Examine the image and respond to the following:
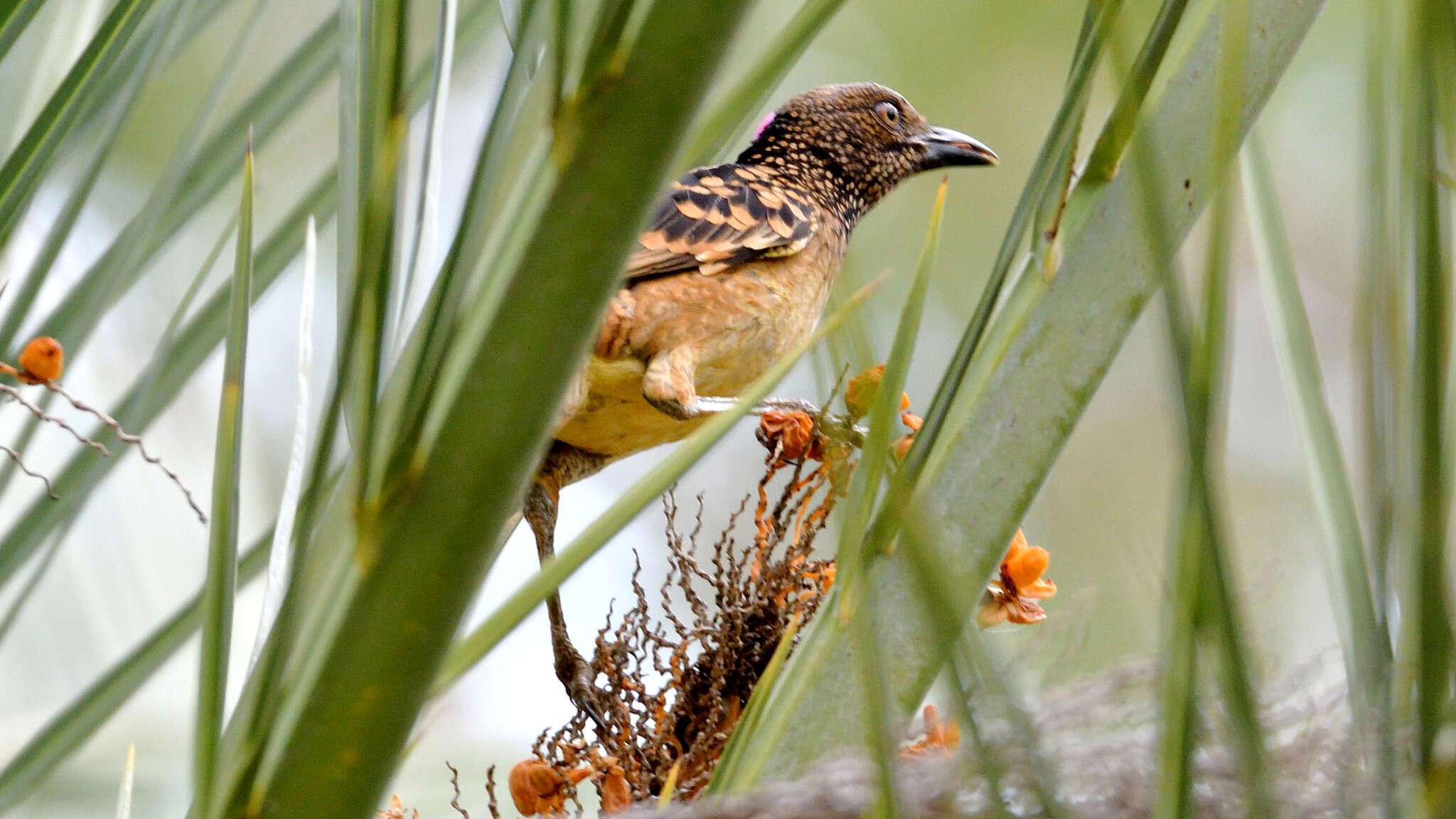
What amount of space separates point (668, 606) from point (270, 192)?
1.91 meters

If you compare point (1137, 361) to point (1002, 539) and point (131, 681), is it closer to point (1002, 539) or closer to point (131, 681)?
point (1002, 539)

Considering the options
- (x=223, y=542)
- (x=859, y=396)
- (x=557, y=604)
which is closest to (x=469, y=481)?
(x=223, y=542)

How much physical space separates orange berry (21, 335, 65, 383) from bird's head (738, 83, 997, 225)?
46.2 inches

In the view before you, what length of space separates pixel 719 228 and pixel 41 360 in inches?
35.9

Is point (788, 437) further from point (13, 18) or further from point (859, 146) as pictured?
point (859, 146)

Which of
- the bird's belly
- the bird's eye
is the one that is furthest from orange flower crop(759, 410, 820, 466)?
the bird's eye

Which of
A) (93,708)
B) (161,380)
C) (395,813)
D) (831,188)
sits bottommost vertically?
(395,813)

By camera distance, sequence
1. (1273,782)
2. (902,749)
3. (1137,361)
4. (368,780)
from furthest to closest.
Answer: (1137,361), (902,749), (368,780), (1273,782)

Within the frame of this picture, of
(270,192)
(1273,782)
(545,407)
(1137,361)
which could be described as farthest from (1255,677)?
(270,192)

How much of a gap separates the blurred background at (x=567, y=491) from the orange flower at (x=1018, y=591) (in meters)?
0.76

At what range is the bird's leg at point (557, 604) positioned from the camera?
1.04m

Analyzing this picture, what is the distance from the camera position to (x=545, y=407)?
0.41 meters

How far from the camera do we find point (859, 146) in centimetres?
179

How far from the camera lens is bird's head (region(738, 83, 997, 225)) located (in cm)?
176
